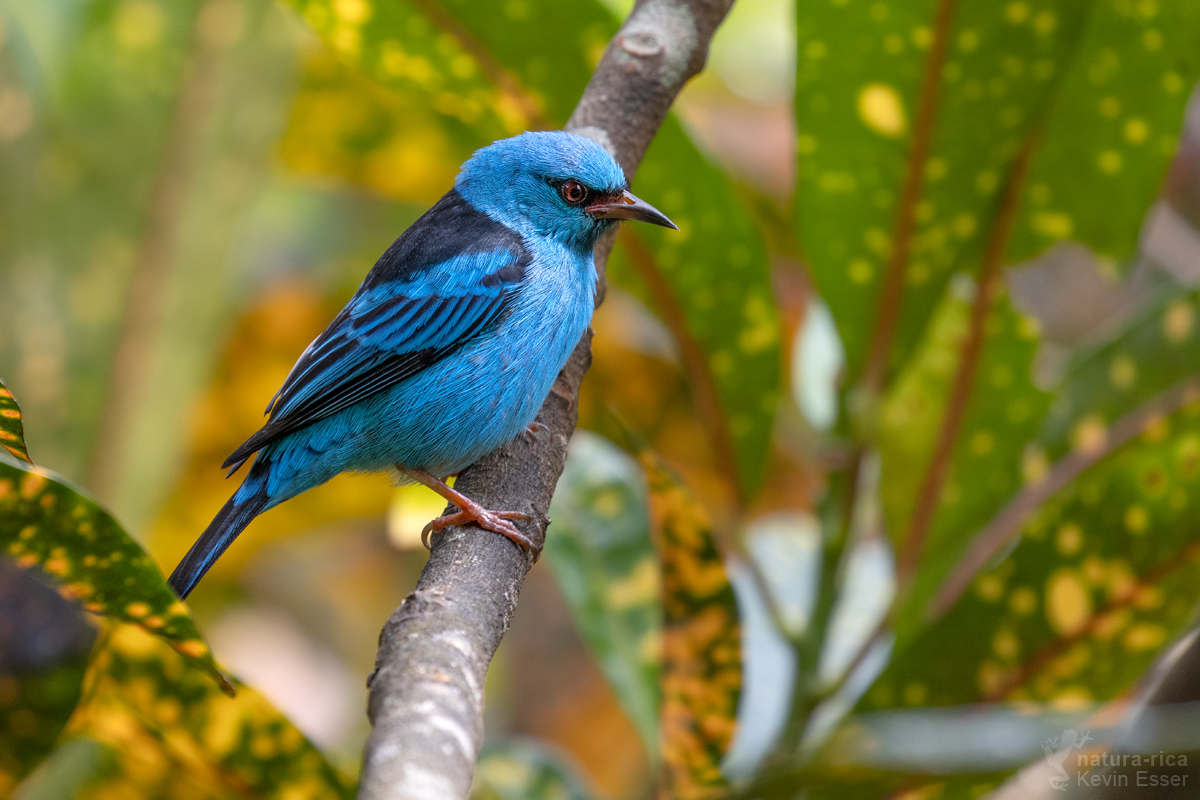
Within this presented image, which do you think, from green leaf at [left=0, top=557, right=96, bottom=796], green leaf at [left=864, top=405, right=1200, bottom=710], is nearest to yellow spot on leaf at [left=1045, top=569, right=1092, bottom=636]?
green leaf at [left=864, top=405, right=1200, bottom=710]

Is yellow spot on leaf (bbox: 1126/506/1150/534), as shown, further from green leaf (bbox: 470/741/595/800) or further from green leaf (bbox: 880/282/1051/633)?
green leaf (bbox: 470/741/595/800)

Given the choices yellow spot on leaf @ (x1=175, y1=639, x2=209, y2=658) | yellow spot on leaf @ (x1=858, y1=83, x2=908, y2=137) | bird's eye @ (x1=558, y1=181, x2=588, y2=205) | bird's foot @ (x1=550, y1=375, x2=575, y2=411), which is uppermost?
yellow spot on leaf @ (x1=858, y1=83, x2=908, y2=137)

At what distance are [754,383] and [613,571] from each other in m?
0.65

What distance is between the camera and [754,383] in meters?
3.05

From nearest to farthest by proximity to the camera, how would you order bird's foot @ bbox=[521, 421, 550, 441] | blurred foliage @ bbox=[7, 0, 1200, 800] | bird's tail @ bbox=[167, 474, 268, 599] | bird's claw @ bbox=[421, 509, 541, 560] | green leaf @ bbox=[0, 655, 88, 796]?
green leaf @ bbox=[0, 655, 88, 796], bird's claw @ bbox=[421, 509, 541, 560], blurred foliage @ bbox=[7, 0, 1200, 800], bird's tail @ bbox=[167, 474, 268, 599], bird's foot @ bbox=[521, 421, 550, 441]

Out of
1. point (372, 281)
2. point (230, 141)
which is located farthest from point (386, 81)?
point (230, 141)

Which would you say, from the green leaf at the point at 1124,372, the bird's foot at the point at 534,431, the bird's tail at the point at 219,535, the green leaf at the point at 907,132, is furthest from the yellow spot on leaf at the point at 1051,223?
the bird's tail at the point at 219,535

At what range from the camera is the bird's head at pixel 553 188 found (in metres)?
2.73

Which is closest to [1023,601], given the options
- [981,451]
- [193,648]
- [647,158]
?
[981,451]

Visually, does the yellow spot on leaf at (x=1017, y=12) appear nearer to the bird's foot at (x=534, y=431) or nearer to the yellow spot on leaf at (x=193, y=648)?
the bird's foot at (x=534, y=431)

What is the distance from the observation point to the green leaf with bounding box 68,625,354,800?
2107 millimetres

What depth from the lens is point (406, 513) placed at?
113 inches

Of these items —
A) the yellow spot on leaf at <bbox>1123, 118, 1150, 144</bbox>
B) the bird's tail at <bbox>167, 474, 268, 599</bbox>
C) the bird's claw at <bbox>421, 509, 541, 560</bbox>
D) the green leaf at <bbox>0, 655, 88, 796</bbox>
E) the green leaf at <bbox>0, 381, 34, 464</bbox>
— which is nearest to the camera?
the green leaf at <bbox>0, 381, 34, 464</bbox>

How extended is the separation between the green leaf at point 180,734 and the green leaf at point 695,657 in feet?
2.46
